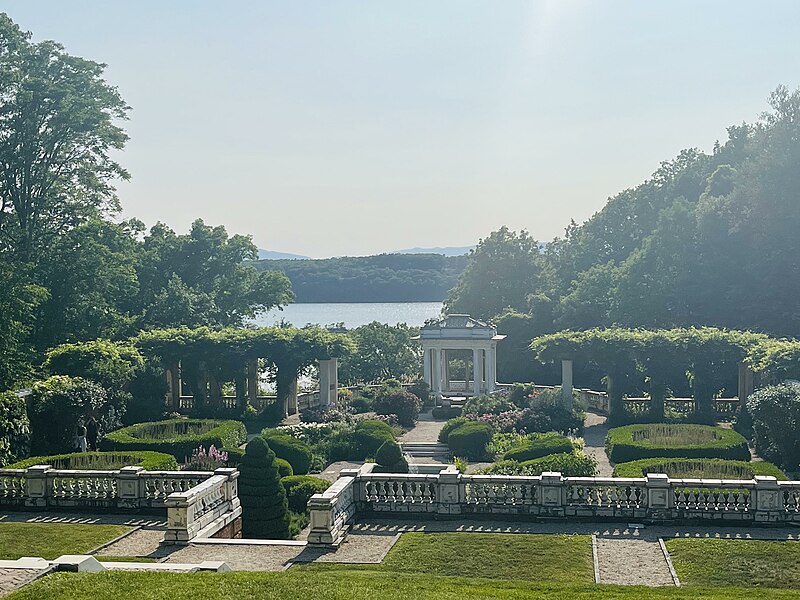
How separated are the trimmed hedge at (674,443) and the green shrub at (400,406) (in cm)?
996

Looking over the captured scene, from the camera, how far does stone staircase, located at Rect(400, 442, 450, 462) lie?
105 ft

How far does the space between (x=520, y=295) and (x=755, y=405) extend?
4114 cm

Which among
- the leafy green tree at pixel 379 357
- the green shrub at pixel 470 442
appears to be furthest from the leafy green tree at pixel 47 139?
the green shrub at pixel 470 442

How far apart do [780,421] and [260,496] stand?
14.9 m

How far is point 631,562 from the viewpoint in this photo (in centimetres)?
1567

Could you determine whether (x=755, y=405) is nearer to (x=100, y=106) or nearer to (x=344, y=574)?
(x=344, y=574)

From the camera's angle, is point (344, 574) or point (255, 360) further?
point (255, 360)

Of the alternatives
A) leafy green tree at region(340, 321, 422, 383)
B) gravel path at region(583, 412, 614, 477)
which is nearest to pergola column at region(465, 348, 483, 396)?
gravel path at region(583, 412, 614, 477)

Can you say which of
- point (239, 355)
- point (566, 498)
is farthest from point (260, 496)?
point (239, 355)

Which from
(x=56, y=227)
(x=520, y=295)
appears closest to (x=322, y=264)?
(x=520, y=295)

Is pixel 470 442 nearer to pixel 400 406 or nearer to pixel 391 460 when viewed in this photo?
pixel 391 460

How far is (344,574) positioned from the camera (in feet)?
45.0

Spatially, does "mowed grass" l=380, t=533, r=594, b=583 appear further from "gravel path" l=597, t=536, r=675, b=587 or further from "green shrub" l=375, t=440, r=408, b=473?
"green shrub" l=375, t=440, r=408, b=473

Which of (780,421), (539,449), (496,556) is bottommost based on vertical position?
(496,556)
